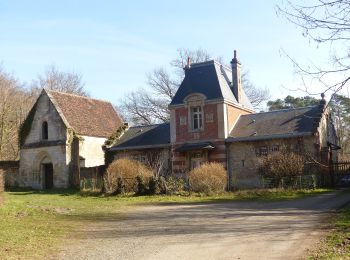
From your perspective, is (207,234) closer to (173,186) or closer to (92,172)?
(173,186)

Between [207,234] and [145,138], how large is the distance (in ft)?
80.1

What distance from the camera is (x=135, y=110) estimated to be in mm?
56500

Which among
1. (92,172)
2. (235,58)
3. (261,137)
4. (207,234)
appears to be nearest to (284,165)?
(261,137)

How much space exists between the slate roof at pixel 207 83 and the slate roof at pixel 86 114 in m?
8.18

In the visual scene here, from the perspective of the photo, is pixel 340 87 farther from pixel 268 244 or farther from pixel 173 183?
pixel 173 183

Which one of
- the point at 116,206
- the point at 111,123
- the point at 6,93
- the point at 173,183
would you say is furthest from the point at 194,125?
the point at 6,93

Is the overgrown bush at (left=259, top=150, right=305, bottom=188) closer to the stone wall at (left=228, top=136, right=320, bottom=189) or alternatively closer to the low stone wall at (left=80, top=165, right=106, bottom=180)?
the stone wall at (left=228, top=136, right=320, bottom=189)

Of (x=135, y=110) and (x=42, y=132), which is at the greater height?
(x=135, y=110)

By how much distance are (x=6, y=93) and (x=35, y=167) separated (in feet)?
38.5

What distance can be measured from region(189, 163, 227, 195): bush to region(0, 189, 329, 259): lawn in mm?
879

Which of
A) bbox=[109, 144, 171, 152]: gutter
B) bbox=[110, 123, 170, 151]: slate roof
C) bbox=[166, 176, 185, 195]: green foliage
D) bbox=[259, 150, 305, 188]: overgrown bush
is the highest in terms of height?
bbox=[110, 123, 170, 151]: slate roof

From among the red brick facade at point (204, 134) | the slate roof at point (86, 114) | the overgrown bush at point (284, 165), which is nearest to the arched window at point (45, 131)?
the slate roof at point (86, 114)

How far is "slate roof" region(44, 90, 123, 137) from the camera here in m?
36.6

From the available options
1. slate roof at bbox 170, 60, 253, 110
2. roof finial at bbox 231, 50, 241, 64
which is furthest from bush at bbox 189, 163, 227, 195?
roof finial at bbox 231, 50, 241, 64
